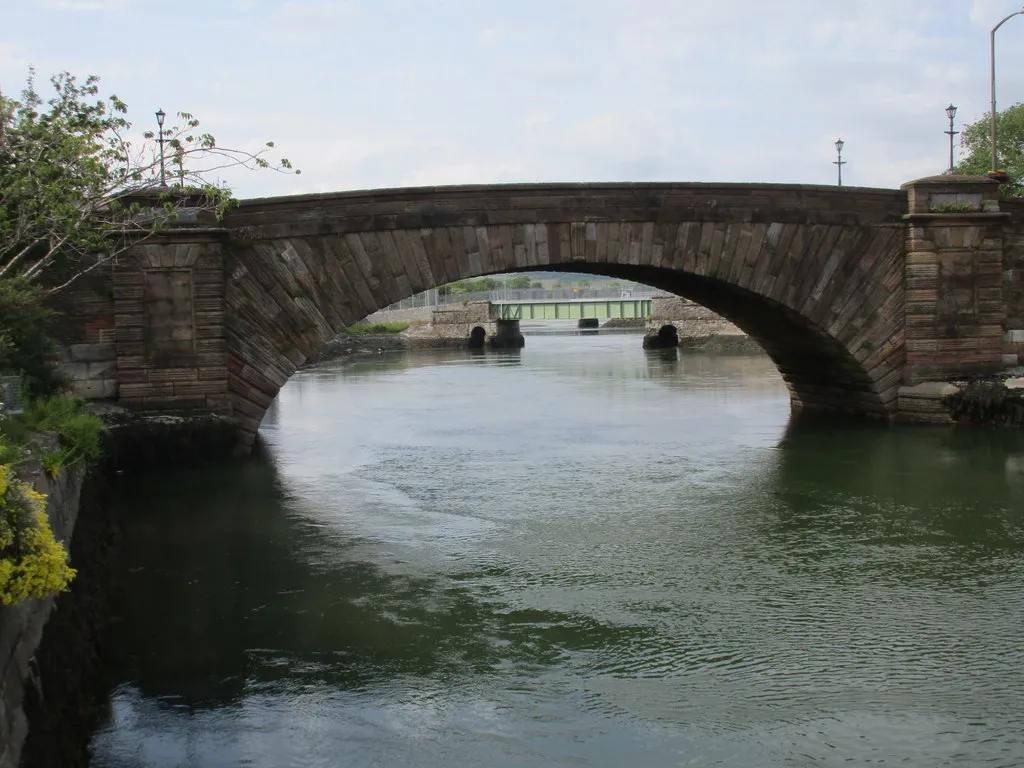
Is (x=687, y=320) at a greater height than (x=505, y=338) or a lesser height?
greater

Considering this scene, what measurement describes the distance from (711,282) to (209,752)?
11714mm

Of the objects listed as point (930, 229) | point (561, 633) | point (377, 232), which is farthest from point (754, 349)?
point (561, 633)

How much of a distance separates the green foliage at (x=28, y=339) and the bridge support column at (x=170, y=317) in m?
1.06

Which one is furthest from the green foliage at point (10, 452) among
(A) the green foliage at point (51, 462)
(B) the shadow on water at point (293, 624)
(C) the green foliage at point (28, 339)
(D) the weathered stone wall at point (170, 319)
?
(D) the weathered stone wall at point (170, 319)

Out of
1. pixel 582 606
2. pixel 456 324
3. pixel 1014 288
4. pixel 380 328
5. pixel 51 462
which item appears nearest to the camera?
pixel 51 462

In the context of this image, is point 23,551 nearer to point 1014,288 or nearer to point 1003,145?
point 1014,288

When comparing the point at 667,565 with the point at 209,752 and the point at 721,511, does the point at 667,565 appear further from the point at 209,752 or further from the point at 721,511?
the point at 209,752

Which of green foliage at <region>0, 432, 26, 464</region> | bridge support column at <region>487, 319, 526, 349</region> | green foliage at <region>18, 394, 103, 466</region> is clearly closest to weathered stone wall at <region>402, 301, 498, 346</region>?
bridge support column at <region>487, 319, 526, 349</region>

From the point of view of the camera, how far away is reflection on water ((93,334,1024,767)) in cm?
611

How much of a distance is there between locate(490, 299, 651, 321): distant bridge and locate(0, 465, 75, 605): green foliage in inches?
1747

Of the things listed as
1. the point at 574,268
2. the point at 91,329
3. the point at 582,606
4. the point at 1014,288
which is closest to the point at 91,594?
the point at 582,606

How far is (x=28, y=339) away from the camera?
→ 11734 mm

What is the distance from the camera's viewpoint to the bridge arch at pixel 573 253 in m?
14.0

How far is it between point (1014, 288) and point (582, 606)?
1084 cm
